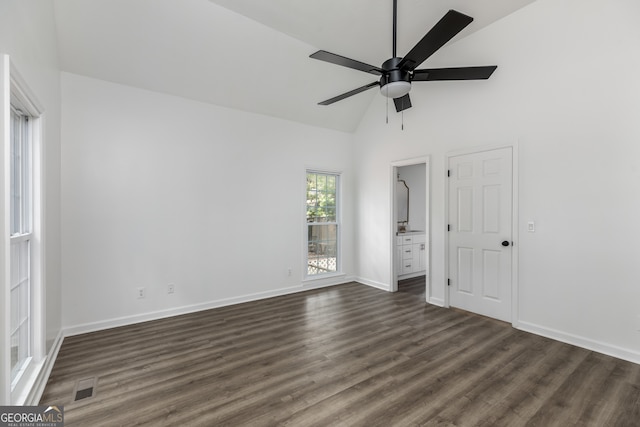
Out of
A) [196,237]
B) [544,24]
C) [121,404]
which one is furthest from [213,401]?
[544,24]

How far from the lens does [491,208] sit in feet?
12.0

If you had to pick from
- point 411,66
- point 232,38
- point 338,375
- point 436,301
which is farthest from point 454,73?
point 436,301

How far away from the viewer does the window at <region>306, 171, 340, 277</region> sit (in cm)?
525

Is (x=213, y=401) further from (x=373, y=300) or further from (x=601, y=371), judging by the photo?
(x=601, y=371)

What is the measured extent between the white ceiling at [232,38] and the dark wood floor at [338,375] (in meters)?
3.08

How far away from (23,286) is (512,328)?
4748 millimetres

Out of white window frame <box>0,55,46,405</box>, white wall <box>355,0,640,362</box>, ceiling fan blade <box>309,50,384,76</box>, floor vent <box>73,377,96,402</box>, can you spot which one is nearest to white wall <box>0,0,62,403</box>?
white window frame <box>0,55,46,405</box>

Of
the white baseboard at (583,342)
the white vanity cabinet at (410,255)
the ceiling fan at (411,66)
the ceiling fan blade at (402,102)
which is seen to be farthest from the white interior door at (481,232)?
the white vanity cabinet at (410,255)

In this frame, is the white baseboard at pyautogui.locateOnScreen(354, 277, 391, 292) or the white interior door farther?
the white baseboard at pyautogui.locateOnScreen(354, 277, 391, 292)

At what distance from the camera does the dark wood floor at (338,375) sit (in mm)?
1943

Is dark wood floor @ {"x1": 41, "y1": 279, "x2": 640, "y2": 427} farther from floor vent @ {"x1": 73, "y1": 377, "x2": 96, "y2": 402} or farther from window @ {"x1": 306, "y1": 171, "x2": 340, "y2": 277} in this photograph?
window @ {"x1": 306, "y1": 171, "x2": 340, "y2": 277}

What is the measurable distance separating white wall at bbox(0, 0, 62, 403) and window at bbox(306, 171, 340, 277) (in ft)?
10.9

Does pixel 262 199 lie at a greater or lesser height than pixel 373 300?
greater

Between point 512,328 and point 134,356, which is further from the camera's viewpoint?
point 512,328
